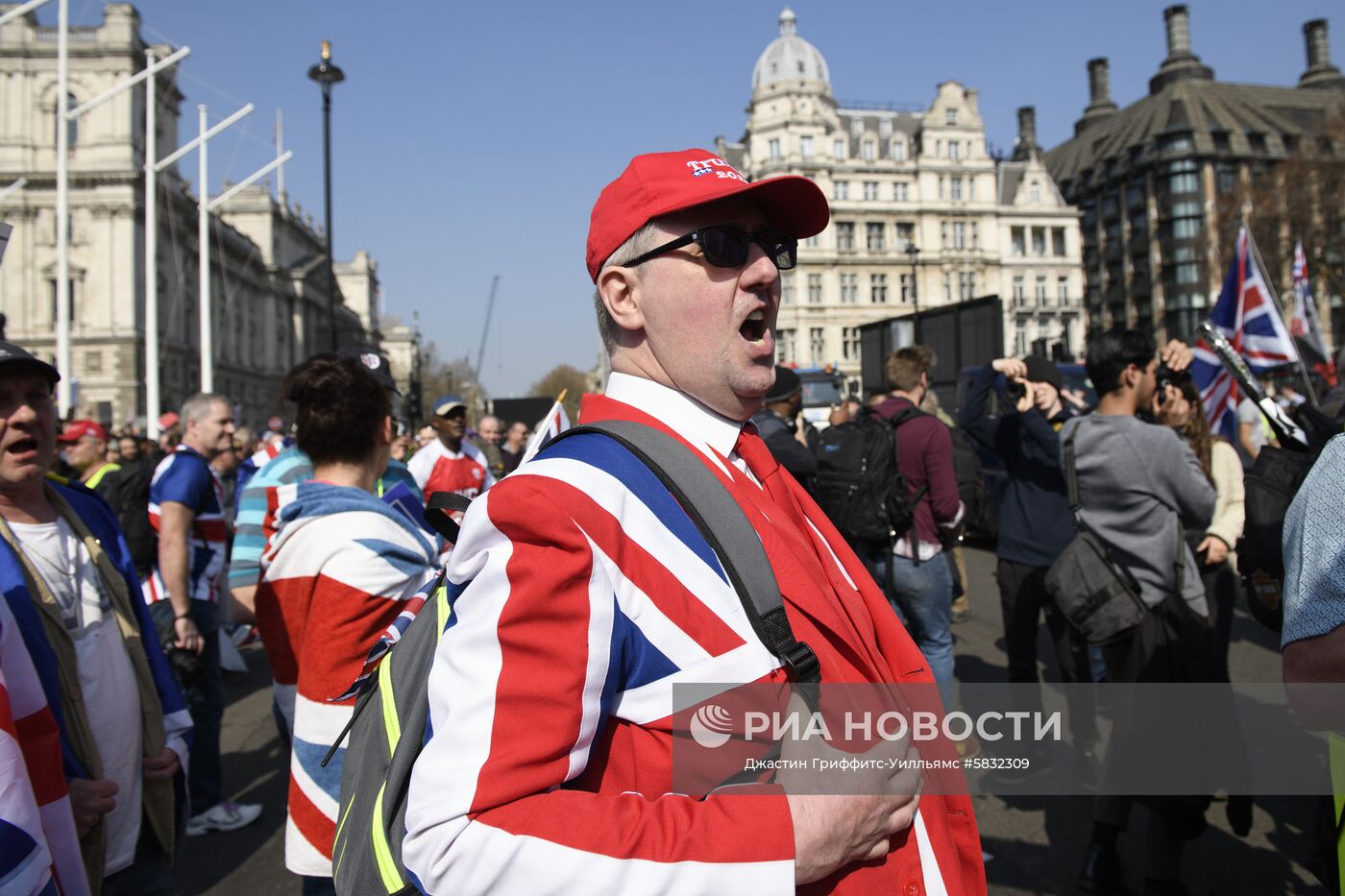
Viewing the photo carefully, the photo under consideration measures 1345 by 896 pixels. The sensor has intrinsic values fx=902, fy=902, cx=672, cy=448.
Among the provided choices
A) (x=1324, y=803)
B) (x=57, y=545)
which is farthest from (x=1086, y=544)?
(x=57, y=545)

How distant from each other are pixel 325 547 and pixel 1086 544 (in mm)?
3061

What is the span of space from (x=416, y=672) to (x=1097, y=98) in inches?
4513

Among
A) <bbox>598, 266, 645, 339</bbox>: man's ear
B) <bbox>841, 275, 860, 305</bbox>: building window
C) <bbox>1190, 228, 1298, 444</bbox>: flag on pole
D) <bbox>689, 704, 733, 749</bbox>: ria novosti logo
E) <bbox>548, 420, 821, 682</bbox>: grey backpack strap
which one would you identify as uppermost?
<bbox>841, 275, 860, 305</bbox>: building window

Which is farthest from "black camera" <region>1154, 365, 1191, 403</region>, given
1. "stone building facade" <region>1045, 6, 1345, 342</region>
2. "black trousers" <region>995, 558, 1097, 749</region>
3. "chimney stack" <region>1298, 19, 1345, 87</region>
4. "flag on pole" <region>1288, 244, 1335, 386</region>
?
"chimney stack" <region>1298, 19, 1345, 87</region>

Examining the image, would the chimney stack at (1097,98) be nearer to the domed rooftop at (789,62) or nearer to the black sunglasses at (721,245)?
the domed rooftop at (789,62)

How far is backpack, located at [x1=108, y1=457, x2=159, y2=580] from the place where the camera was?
5.95m

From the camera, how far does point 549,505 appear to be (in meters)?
1.25

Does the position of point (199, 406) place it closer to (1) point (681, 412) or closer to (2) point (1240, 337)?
(1) point (681, 412)

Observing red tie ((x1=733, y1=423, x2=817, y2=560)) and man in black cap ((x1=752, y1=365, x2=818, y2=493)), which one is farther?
man in black cap ((x1=752, y1=365, x2=818, y2=493))

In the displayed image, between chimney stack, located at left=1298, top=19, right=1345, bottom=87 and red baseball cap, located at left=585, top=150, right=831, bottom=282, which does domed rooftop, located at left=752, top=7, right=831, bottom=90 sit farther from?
red baseball cap, located at left=585, top=150, right=831, bottom=282

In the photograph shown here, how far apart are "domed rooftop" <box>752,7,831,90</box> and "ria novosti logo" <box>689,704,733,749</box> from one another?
69.6m

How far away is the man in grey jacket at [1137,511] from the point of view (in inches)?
148

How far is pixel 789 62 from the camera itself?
66.2 meters

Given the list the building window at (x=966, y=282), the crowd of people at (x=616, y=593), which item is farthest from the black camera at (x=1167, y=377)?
the building window at (x=966, y=282)
